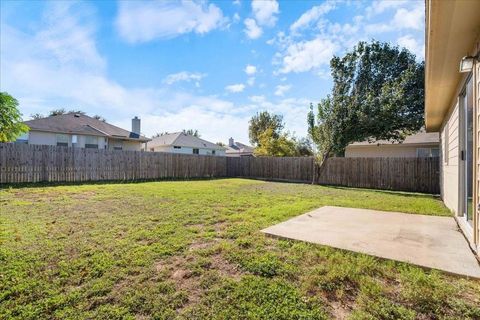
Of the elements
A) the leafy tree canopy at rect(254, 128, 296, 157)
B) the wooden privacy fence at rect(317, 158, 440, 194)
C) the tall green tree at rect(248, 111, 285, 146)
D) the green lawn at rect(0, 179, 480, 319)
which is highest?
the tall green tree at rect(248, 111, 285, 146)

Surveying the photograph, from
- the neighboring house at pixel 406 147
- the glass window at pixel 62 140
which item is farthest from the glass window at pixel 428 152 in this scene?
the glass window at pixel 62 140

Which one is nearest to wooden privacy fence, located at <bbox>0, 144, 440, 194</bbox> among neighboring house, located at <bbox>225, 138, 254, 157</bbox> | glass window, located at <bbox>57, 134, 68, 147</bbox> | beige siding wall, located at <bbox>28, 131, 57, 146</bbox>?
glass window, located at <bbox>57, 134, 68, 147</bbox>

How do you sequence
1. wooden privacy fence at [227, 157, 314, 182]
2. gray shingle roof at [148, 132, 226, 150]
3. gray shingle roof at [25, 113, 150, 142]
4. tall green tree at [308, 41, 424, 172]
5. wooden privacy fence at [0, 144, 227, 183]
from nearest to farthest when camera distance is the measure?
wooden privacy fence at [0, 144, 227, 183] → tall green tree at [308, 41, 424, 172] → wooden privacy fence at [227, 157, 314, 182] → gray shingle roof at [25, 113, 150, 142] → gray shingle roof at [148, 132, 226, 150]

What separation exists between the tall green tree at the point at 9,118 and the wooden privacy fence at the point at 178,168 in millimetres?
1022

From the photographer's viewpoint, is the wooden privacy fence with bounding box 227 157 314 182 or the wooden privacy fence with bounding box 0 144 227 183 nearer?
the wooden privacy fence with bounding box 0 144 227 183

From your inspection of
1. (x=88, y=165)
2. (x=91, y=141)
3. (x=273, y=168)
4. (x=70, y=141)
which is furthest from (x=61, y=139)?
(x=273, y=168)

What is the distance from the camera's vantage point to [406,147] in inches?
621

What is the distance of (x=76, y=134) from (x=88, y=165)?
21.5 feet

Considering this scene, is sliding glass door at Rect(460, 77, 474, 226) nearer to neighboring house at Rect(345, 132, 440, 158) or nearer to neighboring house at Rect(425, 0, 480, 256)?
neighboring house at Rect(425, 0, 480, 256)

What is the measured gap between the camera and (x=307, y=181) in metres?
14.7

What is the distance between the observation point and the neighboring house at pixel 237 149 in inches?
1465

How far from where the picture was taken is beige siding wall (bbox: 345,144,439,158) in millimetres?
15664

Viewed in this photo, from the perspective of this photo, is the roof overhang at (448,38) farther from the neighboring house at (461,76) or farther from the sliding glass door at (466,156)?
the sliding glass door at (466,156)

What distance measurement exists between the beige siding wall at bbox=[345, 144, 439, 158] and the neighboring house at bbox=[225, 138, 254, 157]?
1900cm
